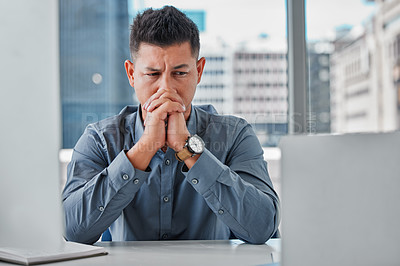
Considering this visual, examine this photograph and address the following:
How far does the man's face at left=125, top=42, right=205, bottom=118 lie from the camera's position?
4.55ft

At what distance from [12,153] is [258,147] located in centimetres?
86

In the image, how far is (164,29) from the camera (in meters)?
1.45

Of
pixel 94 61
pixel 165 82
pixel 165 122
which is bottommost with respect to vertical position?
pixel 165 122

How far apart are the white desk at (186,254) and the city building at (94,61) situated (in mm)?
1851

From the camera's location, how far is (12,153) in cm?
71

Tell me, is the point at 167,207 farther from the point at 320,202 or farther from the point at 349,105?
the point at 349,105

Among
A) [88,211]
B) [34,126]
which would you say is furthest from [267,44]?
[34,126]

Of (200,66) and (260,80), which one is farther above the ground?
(260,80)

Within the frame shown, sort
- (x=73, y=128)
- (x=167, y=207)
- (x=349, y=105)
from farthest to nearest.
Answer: (x=349, y=105), (x=73, y=128), (x=167, y=207)

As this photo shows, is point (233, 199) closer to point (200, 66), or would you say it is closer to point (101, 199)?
point (101, 199)

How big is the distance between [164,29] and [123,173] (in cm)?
55

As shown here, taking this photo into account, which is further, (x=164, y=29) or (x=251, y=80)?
(x=251, y=80)

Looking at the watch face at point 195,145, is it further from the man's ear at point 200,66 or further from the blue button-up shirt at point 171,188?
the man's ear at point 200,66

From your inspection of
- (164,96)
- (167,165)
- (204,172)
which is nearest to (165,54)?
(164,96)
